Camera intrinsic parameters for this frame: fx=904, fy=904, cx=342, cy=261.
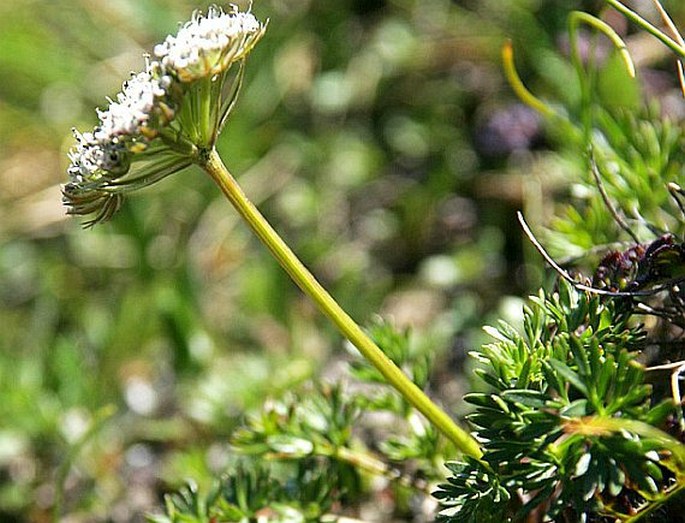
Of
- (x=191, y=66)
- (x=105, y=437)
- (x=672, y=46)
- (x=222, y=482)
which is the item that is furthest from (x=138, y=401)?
(x=672, y=46)

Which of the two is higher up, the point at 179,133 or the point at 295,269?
the point at 179,133

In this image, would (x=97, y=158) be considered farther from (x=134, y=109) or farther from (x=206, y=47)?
(x=206, y=47)

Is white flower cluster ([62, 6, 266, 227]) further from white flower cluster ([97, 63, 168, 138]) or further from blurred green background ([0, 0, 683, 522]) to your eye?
blurred green background ([0, 0, 683, 522])

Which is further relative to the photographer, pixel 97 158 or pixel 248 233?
pixel 248 233

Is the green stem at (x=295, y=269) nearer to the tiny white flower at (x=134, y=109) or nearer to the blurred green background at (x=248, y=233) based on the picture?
the tiny white flower at (x=134, y=109)

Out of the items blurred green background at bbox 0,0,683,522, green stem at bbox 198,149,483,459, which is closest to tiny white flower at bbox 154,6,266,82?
green stem at bbox 198,149,483,459

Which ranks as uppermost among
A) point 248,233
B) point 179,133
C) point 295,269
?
point 179,133

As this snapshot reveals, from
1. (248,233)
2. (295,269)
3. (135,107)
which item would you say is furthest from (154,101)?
(248,233)

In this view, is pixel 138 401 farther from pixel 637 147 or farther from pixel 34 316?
pixel 637 147
